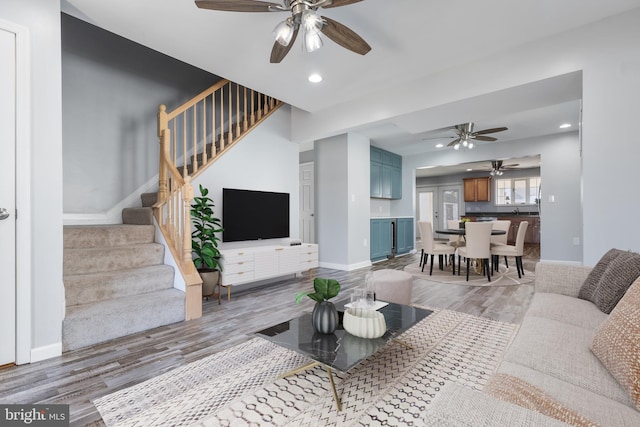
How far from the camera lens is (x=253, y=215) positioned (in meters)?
4.34

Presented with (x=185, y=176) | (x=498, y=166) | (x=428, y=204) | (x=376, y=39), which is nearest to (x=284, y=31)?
(x=376, y=39)

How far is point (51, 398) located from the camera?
1679 mm

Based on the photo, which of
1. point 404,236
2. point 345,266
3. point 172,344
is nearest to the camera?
point 172,344

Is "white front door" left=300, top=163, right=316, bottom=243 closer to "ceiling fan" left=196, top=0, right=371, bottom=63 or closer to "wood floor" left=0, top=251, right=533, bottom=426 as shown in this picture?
"wood floor" left=0, top=251, right=533, bottom=426

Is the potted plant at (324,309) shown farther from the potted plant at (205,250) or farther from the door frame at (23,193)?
the potted plant at (205,250)

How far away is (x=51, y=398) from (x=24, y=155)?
160cm

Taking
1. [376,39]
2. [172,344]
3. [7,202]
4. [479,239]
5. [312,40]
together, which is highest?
A: [376,39]

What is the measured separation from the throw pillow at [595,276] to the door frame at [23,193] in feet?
12.7

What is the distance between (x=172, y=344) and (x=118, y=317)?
1.80 ft

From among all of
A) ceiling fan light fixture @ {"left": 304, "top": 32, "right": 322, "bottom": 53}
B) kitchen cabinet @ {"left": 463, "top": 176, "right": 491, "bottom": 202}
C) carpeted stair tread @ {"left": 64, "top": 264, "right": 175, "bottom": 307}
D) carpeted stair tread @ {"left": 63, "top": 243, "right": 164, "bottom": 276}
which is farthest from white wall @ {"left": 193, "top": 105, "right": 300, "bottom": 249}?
kitchen cabinet @ {"left": 463, "top": 176, "right": 491, "bottom": 202}

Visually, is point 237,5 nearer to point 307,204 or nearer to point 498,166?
point 307,204

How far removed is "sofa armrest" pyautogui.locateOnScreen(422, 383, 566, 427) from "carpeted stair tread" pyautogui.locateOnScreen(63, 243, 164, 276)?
3304 mm

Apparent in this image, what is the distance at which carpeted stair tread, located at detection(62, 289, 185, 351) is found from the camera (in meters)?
2.30

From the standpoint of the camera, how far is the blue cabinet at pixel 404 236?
722cm
